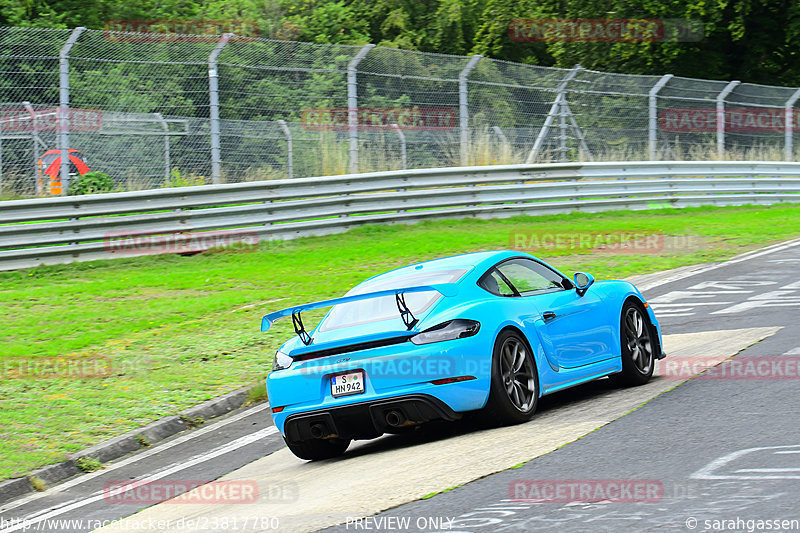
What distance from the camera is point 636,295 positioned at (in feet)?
30.4

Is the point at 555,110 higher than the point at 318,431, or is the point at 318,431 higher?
the point at 555,110

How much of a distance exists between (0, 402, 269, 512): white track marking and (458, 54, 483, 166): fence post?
13.6 meters

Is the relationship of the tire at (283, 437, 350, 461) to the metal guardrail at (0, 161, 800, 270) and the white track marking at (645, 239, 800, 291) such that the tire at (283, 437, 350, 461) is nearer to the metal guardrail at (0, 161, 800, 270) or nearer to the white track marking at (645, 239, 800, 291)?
the white track marking at (645, 239, 800, 291)

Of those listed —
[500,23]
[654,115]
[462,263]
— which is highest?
[500,23]

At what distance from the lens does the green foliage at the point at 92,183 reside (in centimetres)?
1717

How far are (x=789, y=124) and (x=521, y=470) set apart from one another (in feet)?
87.7

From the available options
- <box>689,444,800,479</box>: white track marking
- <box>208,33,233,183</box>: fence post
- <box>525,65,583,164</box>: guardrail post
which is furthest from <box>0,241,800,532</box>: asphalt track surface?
<box>525,65,583,164</box>: guardrail post

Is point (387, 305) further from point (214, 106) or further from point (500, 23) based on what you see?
point (500, 23)

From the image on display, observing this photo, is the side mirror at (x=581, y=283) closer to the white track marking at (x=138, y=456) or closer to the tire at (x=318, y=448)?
the tire at (x=318, y=448)

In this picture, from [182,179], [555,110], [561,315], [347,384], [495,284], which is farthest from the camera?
[555,110]

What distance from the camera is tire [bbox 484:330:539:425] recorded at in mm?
7336

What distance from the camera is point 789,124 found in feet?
99.0

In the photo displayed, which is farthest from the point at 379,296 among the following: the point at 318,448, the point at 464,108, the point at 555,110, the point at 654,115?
the point at 654,115

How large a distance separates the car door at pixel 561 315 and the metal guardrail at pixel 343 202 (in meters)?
10.3
